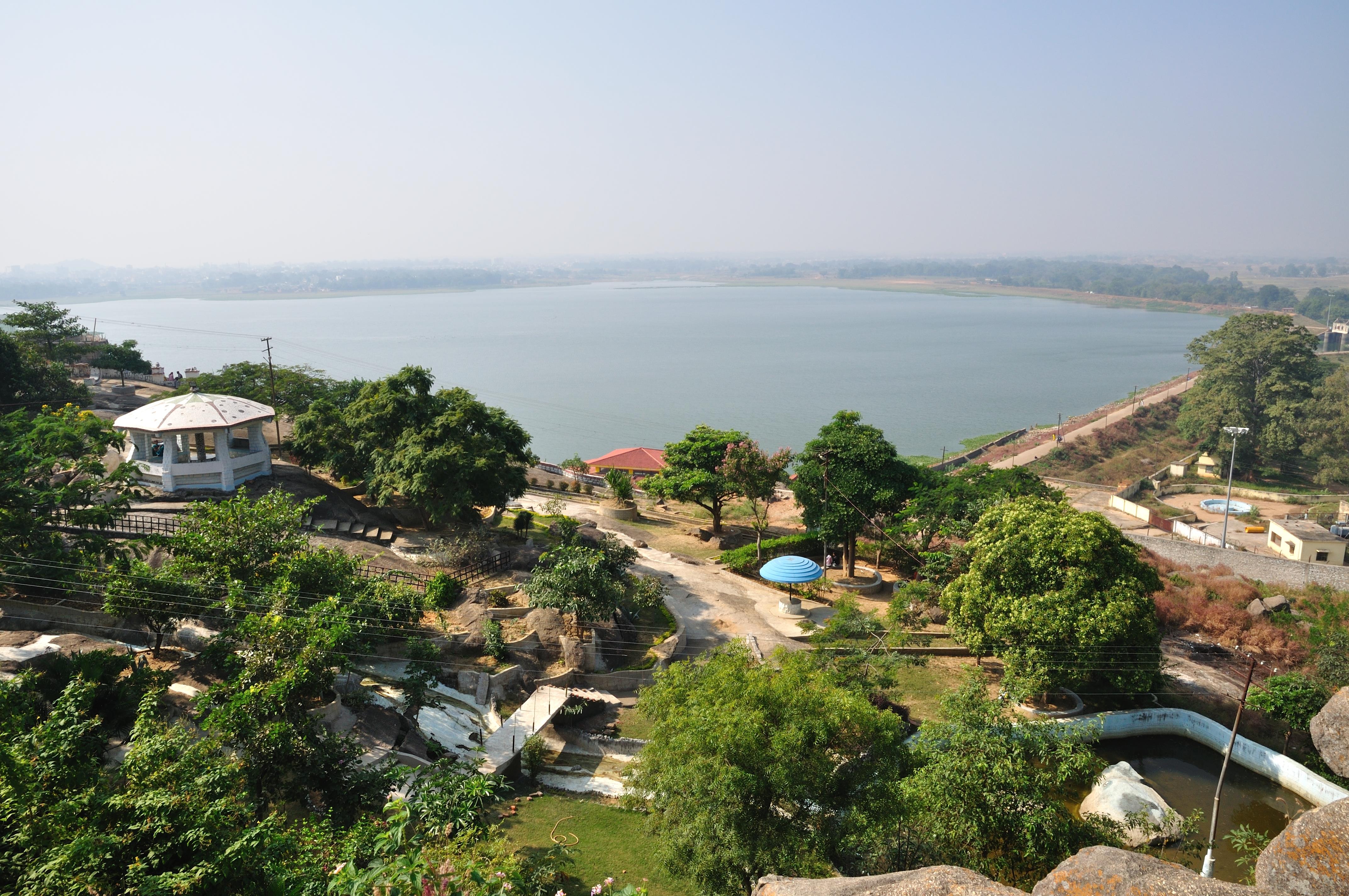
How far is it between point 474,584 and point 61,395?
24.8 meters

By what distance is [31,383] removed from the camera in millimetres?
34094

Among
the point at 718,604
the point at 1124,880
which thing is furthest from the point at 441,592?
the point at 1124,880

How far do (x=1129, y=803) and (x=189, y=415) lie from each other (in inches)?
1005

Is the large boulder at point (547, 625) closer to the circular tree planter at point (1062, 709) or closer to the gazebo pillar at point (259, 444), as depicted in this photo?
the circular tree planter at point (1062, 709)

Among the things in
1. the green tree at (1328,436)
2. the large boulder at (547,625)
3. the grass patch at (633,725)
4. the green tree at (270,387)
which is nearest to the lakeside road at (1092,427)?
the green tree at (1328,436)

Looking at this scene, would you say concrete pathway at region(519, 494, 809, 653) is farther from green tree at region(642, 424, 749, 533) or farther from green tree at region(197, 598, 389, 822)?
green tree at region(197, 598, 389, 822)

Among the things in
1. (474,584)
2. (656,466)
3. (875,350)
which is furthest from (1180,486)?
(875,350)

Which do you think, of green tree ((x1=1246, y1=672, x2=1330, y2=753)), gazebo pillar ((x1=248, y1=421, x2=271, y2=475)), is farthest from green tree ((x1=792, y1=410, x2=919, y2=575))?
gazebo pillar ((x1=248, y1=421, x2=271, y2=475))

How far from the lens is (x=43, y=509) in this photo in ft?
62.2

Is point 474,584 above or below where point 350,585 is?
below

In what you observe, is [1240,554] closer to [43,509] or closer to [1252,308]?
[43,509]

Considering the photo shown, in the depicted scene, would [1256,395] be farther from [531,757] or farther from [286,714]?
[286,714]

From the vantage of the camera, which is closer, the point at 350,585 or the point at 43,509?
the point at 350,585

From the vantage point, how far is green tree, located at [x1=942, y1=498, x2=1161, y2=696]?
722 inches
